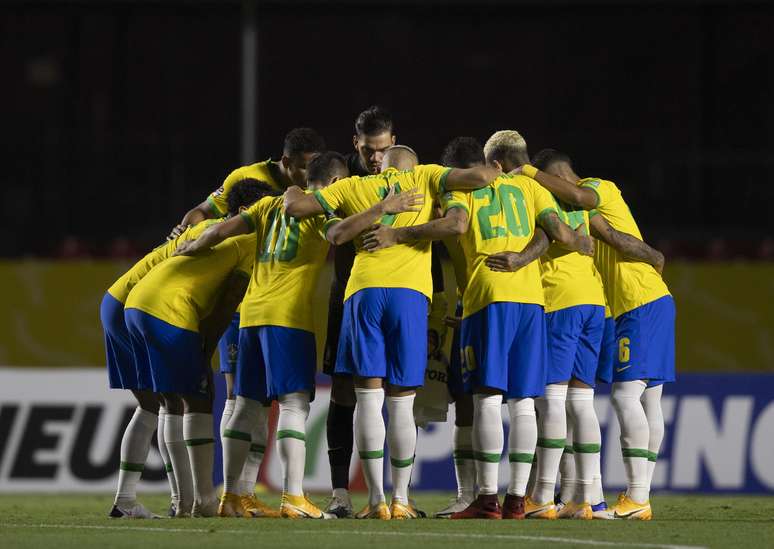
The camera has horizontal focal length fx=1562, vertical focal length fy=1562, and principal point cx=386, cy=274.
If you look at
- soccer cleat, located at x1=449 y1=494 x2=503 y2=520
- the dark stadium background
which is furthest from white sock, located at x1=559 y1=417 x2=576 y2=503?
the dark stadium background

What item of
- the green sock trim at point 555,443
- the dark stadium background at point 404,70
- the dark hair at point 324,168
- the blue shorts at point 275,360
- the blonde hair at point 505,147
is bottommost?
the green sock trim at point 555,443

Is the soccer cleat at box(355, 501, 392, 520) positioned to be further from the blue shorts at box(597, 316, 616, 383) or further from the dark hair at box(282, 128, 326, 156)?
the dark hair at box(282, 128, 326, 156)

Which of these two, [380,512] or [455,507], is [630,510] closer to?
[455,507]

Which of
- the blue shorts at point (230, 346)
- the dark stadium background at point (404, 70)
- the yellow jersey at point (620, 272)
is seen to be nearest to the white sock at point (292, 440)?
the blue shorts at point (230, 346)

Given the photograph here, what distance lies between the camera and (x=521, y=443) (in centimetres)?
796

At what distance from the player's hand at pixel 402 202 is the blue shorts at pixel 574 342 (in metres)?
0.98

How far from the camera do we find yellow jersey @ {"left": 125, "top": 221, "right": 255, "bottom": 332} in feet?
27.8

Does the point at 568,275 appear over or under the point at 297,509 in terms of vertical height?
over

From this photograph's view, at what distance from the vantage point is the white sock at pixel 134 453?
861 centimetres

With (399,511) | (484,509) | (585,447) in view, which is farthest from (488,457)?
(585,447)

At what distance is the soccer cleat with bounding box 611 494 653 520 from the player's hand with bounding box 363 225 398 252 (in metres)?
1.88

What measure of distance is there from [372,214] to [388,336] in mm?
627

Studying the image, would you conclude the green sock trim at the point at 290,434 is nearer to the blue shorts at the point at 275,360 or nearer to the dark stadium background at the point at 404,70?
the blue shorts at the point at 275,360

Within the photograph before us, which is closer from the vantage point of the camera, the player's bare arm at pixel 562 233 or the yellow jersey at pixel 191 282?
the player's bare arm at pixel 562 233
